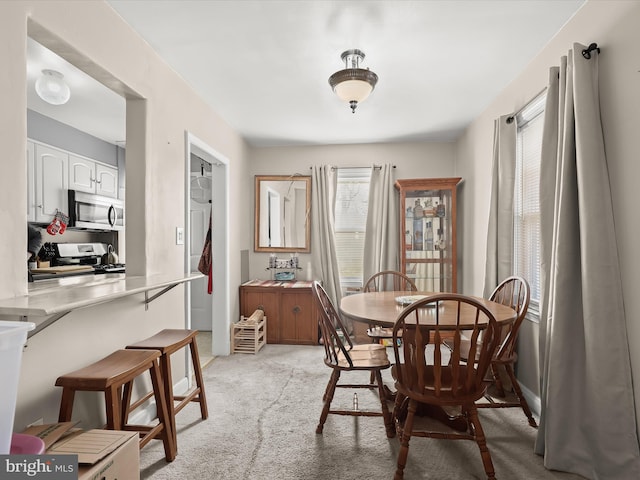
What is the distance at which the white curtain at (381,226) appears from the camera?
4.57 m

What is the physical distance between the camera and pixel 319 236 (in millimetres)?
4699

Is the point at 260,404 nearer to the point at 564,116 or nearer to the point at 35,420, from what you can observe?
the point at 35,420

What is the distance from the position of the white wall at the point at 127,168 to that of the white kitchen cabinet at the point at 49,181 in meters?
1.83

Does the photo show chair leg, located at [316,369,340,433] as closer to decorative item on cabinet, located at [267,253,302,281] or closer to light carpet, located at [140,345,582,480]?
light carpet, located at [140,345,582,480]

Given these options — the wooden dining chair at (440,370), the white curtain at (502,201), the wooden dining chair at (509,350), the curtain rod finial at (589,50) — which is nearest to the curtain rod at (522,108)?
the white curtain at (502,201)

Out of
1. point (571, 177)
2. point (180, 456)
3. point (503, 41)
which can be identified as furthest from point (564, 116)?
point (180, 456)

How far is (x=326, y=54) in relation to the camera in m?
2.52

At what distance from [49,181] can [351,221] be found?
10.9 feet

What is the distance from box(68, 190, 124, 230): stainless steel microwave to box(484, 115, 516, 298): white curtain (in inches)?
165

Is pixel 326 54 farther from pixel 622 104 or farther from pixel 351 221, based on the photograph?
pixel 351 221

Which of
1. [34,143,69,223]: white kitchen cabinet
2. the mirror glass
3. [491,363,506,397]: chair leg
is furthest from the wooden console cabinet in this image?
[34,143,69,223]: white kitchen cabinet

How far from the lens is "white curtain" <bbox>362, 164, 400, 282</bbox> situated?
4.57m

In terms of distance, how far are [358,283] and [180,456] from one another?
3044 mm

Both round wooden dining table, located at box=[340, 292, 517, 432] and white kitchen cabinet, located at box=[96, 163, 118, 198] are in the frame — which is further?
white kitchen cabinet, located at box=[96, 163, 118, 198]
